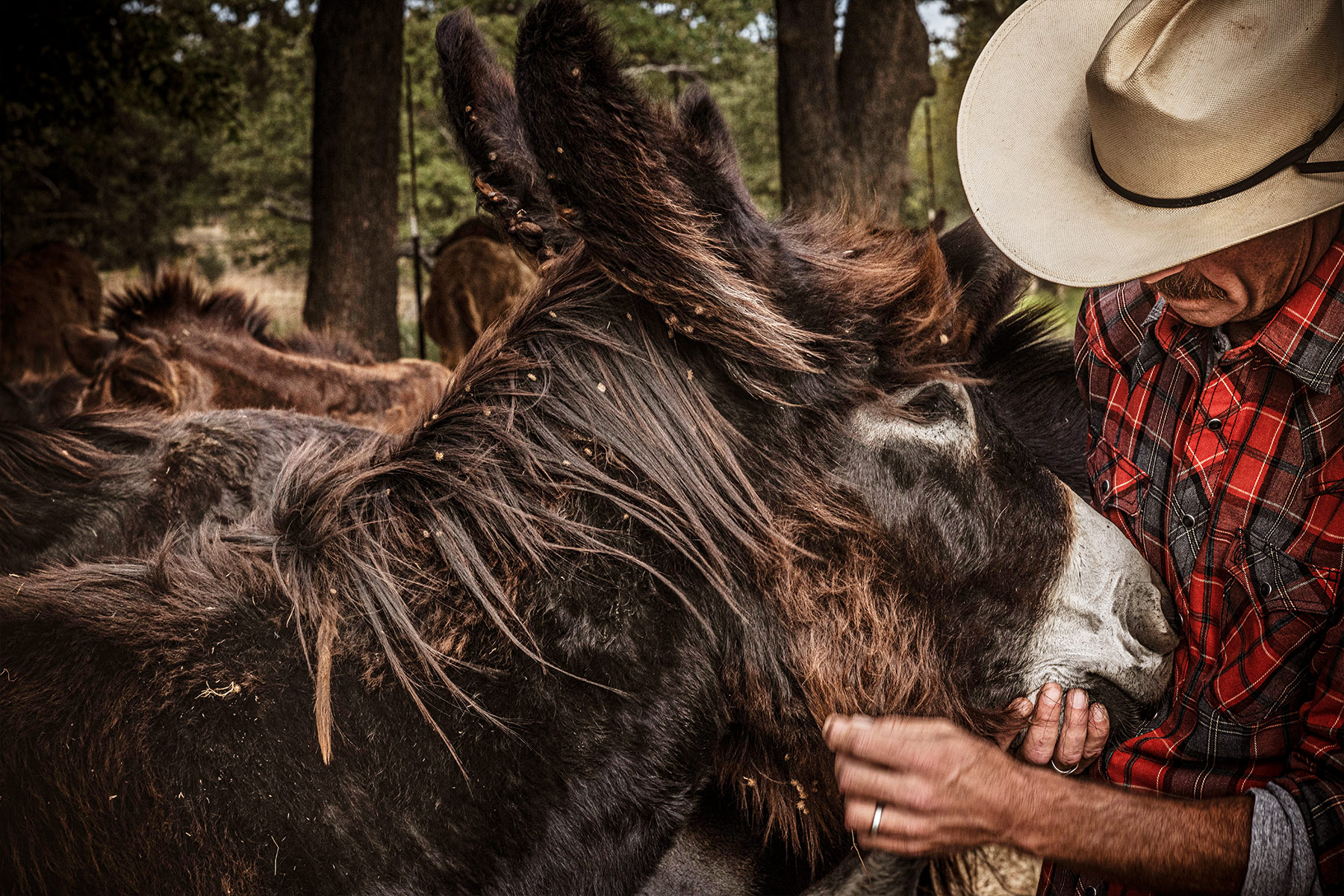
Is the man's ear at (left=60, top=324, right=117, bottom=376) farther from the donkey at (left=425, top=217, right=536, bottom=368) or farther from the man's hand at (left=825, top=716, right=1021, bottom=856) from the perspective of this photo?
the man's hand at (left=825, top=716, right=1021, bottom=856)

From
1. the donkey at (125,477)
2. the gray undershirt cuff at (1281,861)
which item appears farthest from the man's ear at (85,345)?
the gray undershirt cuff at (1281,861)

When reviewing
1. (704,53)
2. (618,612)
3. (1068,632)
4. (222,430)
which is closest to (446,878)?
(618,612)

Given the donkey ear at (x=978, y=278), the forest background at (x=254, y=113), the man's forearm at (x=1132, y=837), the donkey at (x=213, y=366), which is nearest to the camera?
the man's forearm at (x=1132, y=837)

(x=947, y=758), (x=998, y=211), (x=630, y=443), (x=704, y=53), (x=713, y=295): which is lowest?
(x=947, y=758)

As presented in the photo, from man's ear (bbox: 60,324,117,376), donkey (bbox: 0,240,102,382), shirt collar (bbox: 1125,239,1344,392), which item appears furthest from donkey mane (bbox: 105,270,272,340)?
donkey (bbox: 0,240,102,382)

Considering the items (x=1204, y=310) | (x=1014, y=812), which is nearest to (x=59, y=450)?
(x=1014, y=812)

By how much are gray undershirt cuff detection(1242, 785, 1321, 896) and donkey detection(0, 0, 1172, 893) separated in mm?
302

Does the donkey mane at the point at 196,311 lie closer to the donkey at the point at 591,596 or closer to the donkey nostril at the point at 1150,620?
the donkey at the point at 591,596

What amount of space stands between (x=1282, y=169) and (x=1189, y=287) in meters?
0.27

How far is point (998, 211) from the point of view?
1.63m

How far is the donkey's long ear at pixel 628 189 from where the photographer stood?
4.35ft

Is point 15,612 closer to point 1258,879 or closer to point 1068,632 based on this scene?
point 1068,632

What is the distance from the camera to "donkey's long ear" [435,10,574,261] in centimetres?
169

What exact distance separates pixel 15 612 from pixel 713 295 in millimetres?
1246
